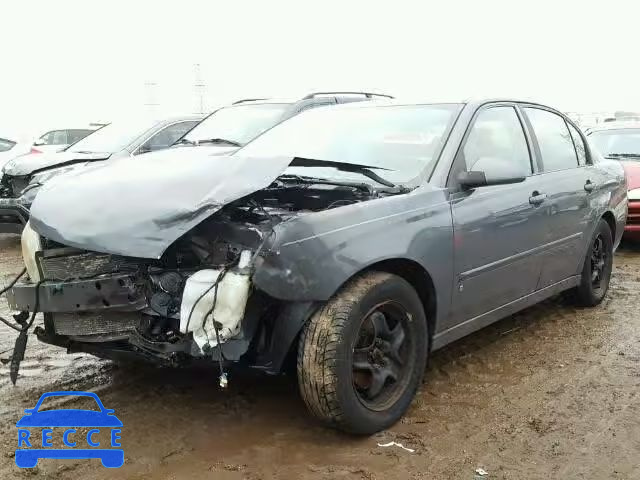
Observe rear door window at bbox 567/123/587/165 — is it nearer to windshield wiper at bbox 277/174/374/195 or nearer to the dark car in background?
windshield wiper at bbox 277/174/374/195

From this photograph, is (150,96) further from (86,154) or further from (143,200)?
(143,200)

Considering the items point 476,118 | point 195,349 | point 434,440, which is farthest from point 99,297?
point 476,118

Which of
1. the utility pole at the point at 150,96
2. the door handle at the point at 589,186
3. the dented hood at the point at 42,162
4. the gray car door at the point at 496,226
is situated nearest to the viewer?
the gray car door at the point at 496,226

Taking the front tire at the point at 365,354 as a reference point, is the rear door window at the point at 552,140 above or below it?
above

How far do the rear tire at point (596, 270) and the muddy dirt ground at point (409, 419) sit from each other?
65 centimetres

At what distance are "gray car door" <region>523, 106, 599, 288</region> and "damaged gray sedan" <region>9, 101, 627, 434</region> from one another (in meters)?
0.20

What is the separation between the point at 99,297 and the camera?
284cm

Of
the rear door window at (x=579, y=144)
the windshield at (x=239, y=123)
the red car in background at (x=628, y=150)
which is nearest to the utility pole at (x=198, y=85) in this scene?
the windshield at (x=239, y=123)

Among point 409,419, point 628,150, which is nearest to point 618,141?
point 628,150

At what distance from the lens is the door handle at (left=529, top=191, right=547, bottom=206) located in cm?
399

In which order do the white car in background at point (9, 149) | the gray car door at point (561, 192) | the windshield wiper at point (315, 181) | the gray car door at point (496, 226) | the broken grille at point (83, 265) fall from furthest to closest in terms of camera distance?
1. the white car in background at point (9, 149)
2. the gray car door at point (561, 192)
3. the gray car door at point (496, 226)
4. the windshield wiper at point (315, 181)
5. the broken grille at point (83, 265)

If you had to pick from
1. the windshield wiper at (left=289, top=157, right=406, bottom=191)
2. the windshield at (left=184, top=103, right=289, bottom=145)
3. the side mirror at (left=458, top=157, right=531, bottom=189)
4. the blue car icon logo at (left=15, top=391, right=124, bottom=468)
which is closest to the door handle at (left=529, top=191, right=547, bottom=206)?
the side mirror at (left=458, top=157, right=531, bottom=189)

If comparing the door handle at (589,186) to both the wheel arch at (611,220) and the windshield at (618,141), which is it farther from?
the windshield at (618,141)

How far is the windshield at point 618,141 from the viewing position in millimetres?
8672
